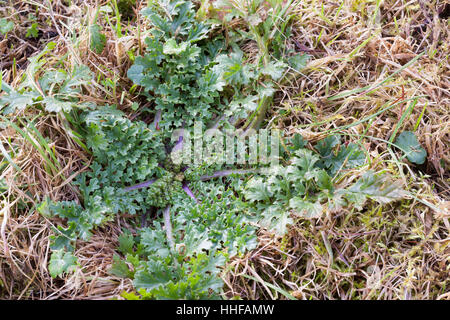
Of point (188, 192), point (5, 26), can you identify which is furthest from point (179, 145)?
point (5, 26)

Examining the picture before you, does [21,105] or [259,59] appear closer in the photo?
[21,105]

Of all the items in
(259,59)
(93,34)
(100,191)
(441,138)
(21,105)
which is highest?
(93,34)

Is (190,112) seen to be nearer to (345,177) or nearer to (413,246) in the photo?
(345,177)

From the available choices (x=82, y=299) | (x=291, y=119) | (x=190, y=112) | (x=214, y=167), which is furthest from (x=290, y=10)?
(x=82, y=299)

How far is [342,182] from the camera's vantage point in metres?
2.80

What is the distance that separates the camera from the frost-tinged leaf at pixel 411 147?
282 cm

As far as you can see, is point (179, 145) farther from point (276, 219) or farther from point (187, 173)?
point (276, 219)

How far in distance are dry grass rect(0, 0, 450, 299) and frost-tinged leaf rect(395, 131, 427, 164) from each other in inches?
2.5

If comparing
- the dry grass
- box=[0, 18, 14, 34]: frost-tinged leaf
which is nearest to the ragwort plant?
the dry grass

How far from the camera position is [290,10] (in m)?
3.29

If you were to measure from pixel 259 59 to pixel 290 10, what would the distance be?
0.53 metres

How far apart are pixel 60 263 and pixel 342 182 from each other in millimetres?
1972

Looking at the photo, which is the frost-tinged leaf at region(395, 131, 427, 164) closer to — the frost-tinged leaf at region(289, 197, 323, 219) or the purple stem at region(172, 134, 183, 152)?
the frost-tinged leaf at region(289, 197, 323, 219)

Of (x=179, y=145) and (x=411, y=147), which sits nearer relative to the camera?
(x=411, y=147)
